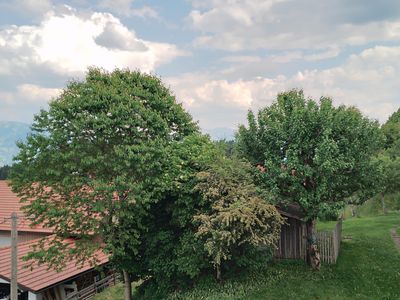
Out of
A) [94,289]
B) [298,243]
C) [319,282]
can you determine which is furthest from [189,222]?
[94,289]

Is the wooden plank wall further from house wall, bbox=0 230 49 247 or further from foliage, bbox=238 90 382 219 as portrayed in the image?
house wall, bbox=0 230 49 247

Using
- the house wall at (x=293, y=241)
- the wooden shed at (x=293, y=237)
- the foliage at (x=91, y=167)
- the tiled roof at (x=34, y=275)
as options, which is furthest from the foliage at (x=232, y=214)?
the tiled roof at (x=34, y=275)

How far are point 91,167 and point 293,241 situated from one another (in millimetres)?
12911

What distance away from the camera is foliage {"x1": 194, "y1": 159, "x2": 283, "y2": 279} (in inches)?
680

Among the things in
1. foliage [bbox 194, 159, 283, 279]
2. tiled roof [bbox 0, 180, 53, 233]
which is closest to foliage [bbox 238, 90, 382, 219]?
foliage [bbox 194, 159, 283, 279]

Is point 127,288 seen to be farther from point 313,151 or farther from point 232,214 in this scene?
point 313,151

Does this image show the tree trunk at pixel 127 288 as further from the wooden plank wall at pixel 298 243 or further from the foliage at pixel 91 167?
the wooden plank wall at pixel 298 243

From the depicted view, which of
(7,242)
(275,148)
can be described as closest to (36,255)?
(275,148)

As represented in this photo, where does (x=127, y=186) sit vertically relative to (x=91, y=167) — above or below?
below

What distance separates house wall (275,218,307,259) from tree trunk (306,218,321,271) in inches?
54.1

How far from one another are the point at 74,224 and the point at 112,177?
9.55 feet

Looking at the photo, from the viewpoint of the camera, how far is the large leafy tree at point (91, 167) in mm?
18297

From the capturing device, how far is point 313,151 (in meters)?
19.6

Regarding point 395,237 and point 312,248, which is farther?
point 395,237
